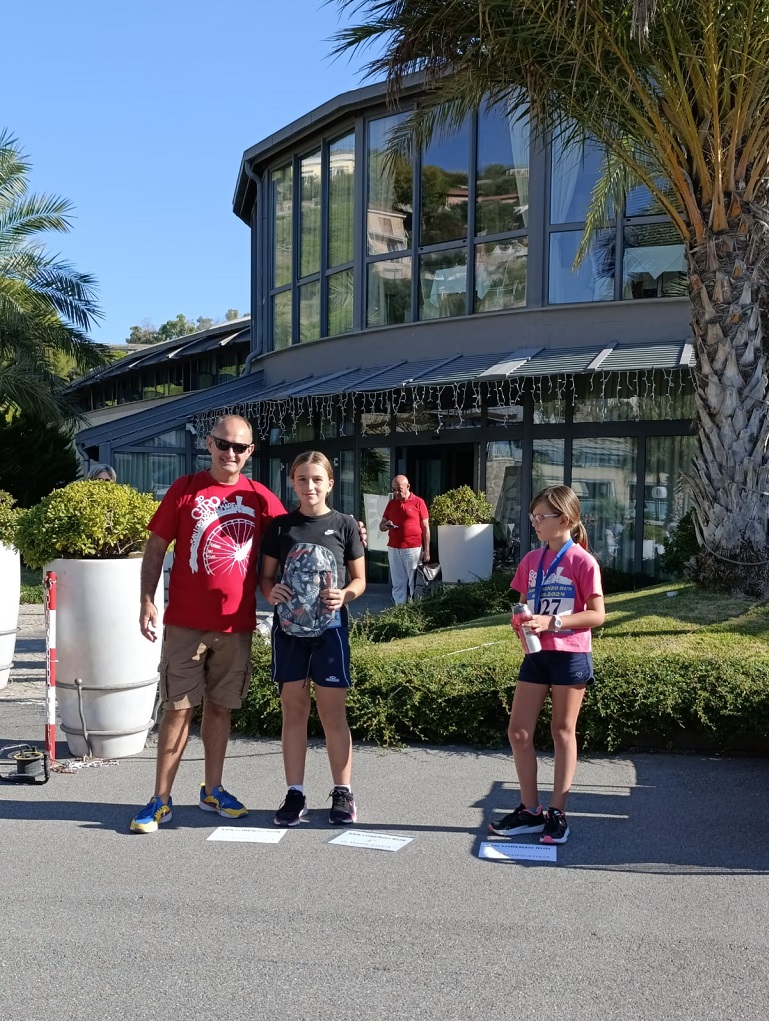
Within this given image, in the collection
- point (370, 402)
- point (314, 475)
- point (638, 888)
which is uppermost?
point (370, 402)

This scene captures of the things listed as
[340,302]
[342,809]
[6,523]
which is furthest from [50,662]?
[340,302]

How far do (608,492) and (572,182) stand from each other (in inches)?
186

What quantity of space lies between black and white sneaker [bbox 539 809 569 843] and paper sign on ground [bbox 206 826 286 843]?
122 cm

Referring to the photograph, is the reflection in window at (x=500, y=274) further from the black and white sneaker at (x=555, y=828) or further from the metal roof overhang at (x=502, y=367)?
the black and white sneaker at (x=555, y=828)

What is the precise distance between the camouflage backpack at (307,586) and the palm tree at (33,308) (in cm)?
1843

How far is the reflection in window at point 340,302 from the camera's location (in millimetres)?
18484

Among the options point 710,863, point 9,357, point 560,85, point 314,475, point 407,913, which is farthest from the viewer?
point 9,357

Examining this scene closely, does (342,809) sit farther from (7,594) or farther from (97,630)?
(7,594)

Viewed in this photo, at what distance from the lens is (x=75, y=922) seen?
12.3 feet

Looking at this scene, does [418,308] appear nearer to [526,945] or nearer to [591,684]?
[591,684]

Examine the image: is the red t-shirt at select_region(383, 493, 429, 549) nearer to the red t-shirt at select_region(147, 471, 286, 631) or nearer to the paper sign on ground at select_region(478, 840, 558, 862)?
the red t-shirt at select_region(147, 471, 286, 631)

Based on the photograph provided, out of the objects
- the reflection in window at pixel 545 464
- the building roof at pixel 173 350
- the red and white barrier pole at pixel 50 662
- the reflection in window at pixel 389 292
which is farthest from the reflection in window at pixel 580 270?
the building roof at pixel 173 350

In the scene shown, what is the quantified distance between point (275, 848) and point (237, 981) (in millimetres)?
1324

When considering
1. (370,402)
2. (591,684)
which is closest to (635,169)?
(591,684)
